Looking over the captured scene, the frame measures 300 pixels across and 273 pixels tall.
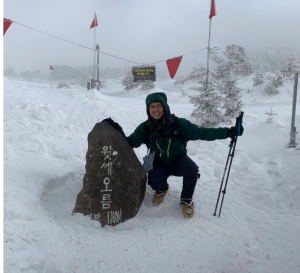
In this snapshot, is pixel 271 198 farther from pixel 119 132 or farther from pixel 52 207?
pixel 52 207

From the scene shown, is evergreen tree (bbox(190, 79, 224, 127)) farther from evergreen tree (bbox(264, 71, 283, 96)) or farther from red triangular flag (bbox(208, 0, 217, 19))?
evergreen tree (bbox(264, 71, 283, 96))

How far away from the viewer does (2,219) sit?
2529mm

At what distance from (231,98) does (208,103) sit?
1.78 m

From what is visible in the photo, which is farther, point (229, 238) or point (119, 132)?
point (119, 132)

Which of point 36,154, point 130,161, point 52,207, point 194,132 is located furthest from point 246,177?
point 36,154

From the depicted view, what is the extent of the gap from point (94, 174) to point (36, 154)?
1927 millimetres

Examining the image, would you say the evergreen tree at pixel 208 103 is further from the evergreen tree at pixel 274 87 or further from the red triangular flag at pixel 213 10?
the evergreen tree at pixel 274 87

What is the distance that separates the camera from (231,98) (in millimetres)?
11219

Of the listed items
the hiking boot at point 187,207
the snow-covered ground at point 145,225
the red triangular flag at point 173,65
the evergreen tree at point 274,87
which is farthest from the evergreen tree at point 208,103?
the evergreen tree at point 274,87

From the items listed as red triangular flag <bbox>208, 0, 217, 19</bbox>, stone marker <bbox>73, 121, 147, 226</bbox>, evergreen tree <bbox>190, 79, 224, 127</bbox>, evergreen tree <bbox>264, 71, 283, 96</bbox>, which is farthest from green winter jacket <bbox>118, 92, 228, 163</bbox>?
evergreen tree <bbox>264, 71, 283, 96</bbox>

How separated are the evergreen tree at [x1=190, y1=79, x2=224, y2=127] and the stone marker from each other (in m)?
7.71

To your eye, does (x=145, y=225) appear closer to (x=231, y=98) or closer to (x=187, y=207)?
(x=187, y=207)

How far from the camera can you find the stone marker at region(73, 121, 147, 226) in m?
3.13

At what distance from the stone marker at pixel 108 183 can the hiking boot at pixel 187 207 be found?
0.73 metres
